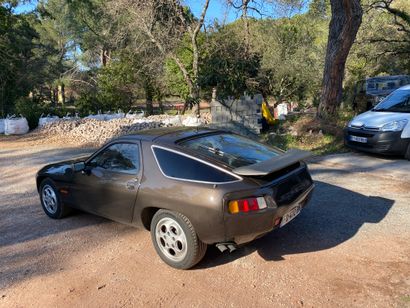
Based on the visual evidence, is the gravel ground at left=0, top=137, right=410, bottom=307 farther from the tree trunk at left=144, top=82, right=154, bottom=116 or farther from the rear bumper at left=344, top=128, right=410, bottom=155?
the tree trunk at left=144, top=82, right=154, bottom=116

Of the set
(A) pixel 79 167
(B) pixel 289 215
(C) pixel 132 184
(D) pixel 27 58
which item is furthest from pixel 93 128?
(D) pixel 27 58

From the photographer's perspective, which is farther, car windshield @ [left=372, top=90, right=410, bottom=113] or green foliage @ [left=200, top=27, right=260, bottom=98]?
green foliage @ [left=200, top=27, right=260, bottom=98]

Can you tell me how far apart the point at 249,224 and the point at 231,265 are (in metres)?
Answer: 0.66

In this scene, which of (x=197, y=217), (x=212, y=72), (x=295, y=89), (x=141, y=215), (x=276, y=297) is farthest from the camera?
(x=295, y=89)

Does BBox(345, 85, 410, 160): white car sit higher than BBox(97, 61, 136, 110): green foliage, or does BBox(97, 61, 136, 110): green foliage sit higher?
BBox(97, 61, 136, 110): green foliage

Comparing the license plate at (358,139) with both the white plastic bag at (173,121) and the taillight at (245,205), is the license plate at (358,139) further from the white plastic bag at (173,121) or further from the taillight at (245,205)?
the white plastic bag at (173,121)

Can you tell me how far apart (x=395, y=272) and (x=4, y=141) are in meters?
13.8

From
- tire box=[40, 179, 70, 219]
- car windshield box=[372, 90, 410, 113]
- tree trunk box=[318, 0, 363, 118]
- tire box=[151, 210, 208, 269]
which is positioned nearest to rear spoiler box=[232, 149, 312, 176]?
tire box=[151, 210, 208, 269]

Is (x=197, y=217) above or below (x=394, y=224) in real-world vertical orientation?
above

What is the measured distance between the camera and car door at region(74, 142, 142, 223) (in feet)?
13.8

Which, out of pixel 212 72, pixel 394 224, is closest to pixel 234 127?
pixel 212 72

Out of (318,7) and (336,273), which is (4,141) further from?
(318,7)

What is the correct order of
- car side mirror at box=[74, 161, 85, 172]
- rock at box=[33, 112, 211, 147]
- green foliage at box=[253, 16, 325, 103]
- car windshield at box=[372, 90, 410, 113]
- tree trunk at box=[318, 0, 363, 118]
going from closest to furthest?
car side mirror at box=[74, 161, 85, 172]
car windshield at box=[372, 90, 410, 113]
tree trunk at box=[318, 0, 363, 118]
rock at box=[33, 112, 211, 147]
green foliage at box=[253, 16, 325, 103]

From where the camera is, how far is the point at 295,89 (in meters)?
28.8
